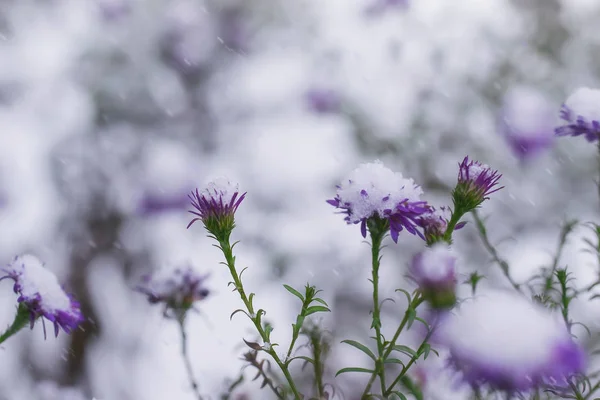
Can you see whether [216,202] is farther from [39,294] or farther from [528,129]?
[528,129]

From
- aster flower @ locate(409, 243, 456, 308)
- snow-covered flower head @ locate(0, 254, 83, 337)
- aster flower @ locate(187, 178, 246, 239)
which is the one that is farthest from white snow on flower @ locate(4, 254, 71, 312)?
aster flower @ locate(409, 243, 456, 308)

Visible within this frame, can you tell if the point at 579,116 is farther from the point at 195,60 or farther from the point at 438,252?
the point at 195,60

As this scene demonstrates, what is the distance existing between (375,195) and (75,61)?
2.27 metres

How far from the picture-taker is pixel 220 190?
0.72 m

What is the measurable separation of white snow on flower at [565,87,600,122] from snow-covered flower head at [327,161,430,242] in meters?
0.27

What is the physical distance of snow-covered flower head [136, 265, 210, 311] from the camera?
75 centimetres

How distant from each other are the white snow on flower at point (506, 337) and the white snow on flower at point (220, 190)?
36 cm

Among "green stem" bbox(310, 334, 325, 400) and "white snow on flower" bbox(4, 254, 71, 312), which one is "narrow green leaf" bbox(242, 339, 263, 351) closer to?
"green stem" bbox(310, 334, 325, 400)

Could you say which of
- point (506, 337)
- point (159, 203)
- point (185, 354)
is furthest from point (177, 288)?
point (159, 203)

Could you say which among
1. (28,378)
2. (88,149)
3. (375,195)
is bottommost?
(375,195)

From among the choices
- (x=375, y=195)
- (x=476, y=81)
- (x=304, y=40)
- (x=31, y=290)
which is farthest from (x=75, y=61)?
(x=375, y=195)

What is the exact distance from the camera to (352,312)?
2.42 meters

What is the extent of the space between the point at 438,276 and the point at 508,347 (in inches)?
5.7

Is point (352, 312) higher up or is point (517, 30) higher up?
point (517, 30)
